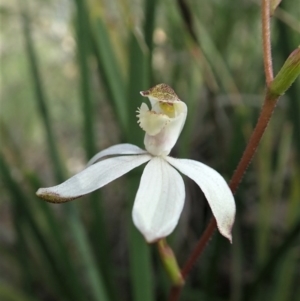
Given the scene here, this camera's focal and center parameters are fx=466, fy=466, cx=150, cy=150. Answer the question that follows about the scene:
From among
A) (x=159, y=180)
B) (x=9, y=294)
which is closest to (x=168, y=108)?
(x=159, y=180)

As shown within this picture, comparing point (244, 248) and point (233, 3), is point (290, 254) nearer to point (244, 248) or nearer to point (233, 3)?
point (244, 248)

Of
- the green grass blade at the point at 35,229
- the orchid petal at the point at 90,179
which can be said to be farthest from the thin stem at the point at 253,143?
the green grass blade at the point at 35,229

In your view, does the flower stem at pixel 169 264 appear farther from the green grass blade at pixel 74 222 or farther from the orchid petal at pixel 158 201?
the green grass blade at pixel 74 222

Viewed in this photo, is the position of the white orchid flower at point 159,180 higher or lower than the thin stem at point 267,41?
lower

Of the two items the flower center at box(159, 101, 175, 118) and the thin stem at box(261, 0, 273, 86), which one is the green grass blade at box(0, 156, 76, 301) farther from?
the thin stem at box(261, 0, 273, 86)

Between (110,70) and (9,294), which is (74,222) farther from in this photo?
(110,70)

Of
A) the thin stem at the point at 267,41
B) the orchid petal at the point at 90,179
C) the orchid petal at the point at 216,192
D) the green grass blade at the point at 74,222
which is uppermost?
the thin stem at the point at 267,41
